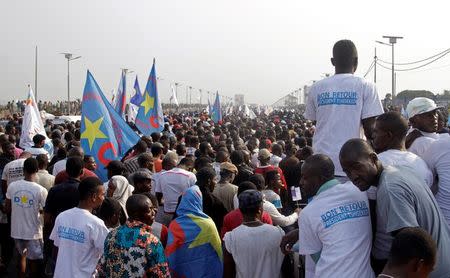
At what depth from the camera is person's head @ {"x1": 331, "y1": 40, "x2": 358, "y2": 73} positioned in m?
4.94

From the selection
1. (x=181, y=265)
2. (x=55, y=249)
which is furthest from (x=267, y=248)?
(x=55, y=249)

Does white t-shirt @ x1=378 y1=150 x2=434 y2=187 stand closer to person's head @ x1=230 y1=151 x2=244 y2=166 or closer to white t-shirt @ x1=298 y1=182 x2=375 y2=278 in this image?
white t-shirt @ x1=298 y1=182 x2=375 y2=278

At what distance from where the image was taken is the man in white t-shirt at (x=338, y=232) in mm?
3424

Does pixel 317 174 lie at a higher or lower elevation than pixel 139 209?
higher

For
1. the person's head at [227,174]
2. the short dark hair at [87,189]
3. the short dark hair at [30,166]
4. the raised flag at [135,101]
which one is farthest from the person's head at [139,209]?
the raised flag at [135,101]

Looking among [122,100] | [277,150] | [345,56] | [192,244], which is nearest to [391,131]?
[345,56]

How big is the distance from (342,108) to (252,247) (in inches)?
54.0

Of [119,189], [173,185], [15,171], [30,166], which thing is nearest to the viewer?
[119,189]

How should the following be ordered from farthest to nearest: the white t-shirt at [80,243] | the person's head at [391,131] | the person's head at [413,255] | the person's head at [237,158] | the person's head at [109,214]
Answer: the person's head at [237,158] → the person's head at [109,214] → the white t-shirt at [80,243] → the person's head at [391,131] → the person's head at [413,255]

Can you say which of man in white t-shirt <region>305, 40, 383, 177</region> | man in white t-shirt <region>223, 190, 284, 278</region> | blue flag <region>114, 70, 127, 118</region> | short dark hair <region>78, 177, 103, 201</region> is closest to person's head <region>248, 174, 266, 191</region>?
man in white t-shirt <region>223, 190, 284, 278</region>

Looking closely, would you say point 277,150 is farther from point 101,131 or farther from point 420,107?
point 420,107

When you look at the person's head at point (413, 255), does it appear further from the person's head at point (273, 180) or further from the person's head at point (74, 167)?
the person's head at point (74, 167)

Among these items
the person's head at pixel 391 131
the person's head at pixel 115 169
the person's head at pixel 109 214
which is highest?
the person's head at pixel 391 131

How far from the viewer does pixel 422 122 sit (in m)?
5.10
